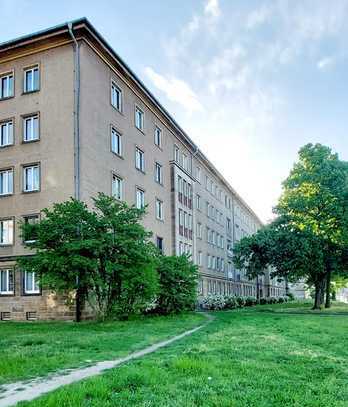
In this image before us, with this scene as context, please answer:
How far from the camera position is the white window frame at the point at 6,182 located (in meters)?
25.2

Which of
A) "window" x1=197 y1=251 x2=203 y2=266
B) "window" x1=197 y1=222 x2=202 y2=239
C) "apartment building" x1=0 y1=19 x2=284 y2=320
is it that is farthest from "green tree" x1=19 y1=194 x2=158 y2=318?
"window" x1=197 y1=222 x2=202 y2=239

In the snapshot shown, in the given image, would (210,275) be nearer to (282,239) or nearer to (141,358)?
(282,239)

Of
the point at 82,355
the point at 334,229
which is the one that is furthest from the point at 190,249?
the point at 82,355

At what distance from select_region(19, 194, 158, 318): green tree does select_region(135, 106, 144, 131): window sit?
1269 cm

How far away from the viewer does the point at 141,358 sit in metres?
9.04

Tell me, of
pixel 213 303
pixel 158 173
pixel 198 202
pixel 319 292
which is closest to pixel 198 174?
pixel 198 202

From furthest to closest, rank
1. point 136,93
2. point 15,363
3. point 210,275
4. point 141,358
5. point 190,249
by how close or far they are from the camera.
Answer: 1. point 210,275
2. point 190,249
3. point 136,93
4. point 141,358
5. point 15,363

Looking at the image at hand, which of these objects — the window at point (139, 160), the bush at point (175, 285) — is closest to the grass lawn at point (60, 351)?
the bush at point (175, 285)

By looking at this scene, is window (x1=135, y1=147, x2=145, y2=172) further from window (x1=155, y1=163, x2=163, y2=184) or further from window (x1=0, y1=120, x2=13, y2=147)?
window (x1=0, y1=120, x2=13, y2=147)

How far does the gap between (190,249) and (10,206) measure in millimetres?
19246

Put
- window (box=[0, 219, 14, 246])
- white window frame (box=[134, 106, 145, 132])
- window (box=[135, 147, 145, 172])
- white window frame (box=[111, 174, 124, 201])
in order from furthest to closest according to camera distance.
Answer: white window frame (box=[134, 106, 145, 132])
window (box=[135, 147, 145, 172])
white window frame (box=[111, 174, 124, 201])
window (box=[0, 219, 14, 246])

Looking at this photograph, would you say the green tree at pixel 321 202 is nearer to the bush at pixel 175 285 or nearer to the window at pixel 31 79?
the bush at pixel 175 285

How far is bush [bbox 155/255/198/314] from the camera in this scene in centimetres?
2375

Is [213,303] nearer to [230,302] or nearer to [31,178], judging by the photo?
[230,302]
